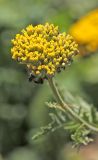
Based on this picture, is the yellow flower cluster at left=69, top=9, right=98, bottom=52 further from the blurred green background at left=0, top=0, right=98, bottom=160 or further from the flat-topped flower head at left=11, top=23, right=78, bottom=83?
the flat-topped flower head at left=11, top=23, right=78, bottom=83

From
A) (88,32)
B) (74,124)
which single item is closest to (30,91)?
(88,32)

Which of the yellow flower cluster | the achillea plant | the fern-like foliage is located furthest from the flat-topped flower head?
the yellow flower cluster

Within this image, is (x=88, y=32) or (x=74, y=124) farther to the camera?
(x=88, y=32)

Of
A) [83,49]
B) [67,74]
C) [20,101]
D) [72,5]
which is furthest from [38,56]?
[72,5]

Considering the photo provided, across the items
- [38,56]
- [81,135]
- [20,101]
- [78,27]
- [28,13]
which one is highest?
[28,13]

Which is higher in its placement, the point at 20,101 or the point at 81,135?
the point at 20,101

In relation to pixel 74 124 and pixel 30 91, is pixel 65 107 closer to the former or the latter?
pixel 74 124

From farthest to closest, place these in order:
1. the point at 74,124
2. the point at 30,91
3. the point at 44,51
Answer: the point at 30,91 → the point at 74,124 → the point at 44,51

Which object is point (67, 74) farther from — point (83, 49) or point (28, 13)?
point (28, 13)
